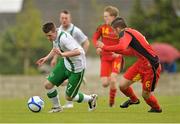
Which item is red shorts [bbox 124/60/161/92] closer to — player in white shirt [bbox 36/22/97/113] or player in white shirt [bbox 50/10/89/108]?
player in white shirt [bbox 36/22/97/113]

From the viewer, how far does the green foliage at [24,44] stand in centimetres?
4559

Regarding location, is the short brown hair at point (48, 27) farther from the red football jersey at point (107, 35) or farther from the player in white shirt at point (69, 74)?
the red football jersey at point (107, 35)

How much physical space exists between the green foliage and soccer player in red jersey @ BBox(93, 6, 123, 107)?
24484 mm

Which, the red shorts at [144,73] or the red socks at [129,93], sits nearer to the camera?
the red shorts at [144,73]

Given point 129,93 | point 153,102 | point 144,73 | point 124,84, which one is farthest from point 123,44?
point 129,93

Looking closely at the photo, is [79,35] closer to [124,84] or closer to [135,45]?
[124,84]

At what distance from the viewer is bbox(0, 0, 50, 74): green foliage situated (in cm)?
4559

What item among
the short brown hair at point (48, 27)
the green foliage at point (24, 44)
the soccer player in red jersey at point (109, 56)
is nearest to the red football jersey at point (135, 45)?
the short brown hair at point (48, 27)

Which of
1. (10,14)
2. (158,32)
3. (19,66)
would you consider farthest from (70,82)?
(10,14)

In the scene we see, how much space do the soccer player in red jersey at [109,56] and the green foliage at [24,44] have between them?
24484 millimetres

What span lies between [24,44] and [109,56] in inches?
1085

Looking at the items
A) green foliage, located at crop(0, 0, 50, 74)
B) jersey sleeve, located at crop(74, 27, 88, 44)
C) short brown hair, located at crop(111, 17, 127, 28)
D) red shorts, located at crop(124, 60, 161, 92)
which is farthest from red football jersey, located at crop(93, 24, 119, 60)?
green foliage, located at crop(0, 0, 50, 74)

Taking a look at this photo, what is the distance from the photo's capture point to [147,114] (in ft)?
49.9

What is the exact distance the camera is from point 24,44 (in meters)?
46.3
